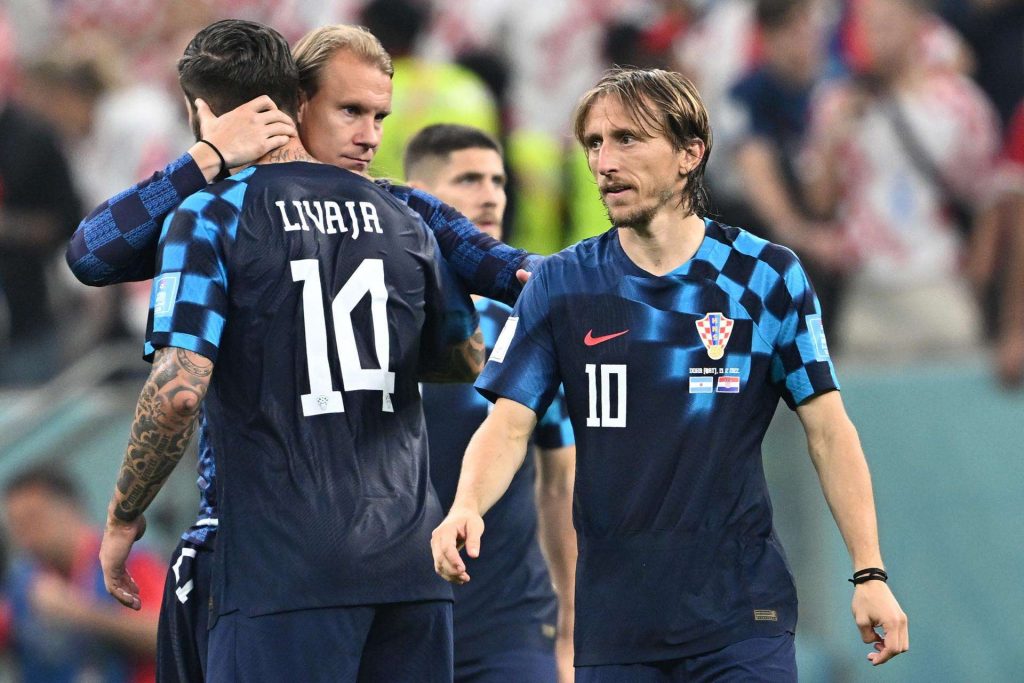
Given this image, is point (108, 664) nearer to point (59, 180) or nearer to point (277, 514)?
point (59, 180)

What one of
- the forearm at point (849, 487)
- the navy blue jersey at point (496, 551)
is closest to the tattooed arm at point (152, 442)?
the navy blue jersey at point (496, 551)

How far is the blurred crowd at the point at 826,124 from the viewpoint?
30.6 ft

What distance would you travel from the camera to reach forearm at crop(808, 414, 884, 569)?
3.92 meters

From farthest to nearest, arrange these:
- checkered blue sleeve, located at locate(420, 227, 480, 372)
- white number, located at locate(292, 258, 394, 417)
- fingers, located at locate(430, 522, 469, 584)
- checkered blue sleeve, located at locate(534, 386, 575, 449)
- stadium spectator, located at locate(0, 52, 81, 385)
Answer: stadium spectator, located at locate(0, 52, 81, 385)
checkered blue sleeve, located at locate(534, 386, 575, 449)
checkered blue sleeve, located at locate(420, 227, 480, 372)
white number, located at locate(292, 258, 394, 417)
fingers, located at locate(430, 522, 469, 584)

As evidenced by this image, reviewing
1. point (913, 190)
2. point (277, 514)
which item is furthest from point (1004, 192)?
point (277, 514)

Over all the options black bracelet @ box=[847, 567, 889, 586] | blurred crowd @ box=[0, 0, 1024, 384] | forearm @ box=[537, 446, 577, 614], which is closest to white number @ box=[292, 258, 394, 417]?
black bracelet @ box=[847, 567, 889, 586]

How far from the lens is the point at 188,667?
4238mm

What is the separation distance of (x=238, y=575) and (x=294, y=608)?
18 cm

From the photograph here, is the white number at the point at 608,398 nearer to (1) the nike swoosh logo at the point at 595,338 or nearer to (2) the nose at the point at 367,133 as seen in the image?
(1) the nike swoosh logo at the point at 595,338

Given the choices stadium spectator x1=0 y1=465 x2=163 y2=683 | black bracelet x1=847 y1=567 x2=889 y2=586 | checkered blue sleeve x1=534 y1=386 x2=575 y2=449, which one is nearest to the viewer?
black bracelet x1=847 y1=567 x2=889 y2=586

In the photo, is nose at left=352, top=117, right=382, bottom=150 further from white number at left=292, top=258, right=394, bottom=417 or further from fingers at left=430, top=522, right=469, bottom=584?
fingers at left=430, top=522, right=469, bottom=584

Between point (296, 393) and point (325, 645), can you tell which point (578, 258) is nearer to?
point (296, 393)

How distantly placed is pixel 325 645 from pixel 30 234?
7385mm

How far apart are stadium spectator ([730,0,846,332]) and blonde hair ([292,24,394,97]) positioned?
5.30 metres
